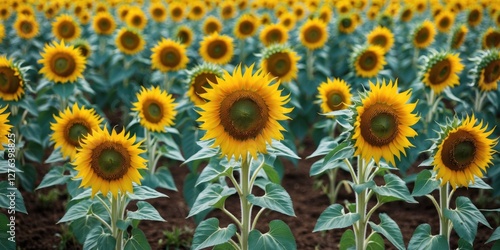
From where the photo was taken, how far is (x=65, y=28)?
20.3ft

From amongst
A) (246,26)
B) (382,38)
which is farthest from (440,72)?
(246,26)

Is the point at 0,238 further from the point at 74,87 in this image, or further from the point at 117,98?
the point at 117,98

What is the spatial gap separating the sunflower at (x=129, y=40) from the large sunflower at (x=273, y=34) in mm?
1336

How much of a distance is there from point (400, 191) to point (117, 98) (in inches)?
183

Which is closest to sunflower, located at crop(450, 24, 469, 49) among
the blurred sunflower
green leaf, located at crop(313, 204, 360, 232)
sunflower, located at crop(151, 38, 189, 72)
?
sunflower, located at crop(151, 38, 189, 72)

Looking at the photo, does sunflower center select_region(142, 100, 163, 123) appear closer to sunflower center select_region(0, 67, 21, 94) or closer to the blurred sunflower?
the blurred sunflower

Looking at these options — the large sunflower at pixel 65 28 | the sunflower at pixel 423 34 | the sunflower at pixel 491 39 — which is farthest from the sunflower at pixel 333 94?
the large sunflower at pixel 65 28

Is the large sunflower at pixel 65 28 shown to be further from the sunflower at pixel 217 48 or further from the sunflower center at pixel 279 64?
the sunflower center at pixel 279 64

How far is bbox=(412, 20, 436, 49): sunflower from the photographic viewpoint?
19.6 ft

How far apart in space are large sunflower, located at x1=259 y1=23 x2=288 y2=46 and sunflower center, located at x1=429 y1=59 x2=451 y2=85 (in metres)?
1.98

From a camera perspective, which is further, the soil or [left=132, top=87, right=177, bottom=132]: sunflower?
the soil

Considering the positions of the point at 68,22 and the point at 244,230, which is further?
the point at 68,22

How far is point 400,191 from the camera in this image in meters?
2.88

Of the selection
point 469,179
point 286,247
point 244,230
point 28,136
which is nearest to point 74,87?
point 28,136
